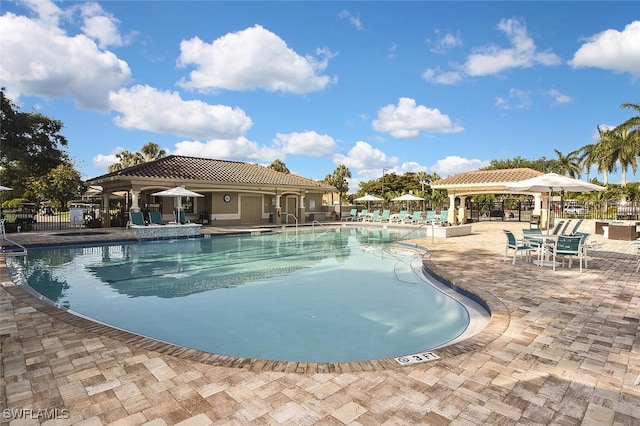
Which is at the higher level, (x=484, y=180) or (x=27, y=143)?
(x=27, y=143)

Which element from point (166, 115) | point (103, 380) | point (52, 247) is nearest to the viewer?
point (103, 380)

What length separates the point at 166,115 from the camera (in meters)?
23.3

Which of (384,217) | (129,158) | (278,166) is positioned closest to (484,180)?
(384,217)

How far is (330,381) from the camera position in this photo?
10.4ft

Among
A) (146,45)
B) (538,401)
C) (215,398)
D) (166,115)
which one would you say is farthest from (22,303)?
(166,115)

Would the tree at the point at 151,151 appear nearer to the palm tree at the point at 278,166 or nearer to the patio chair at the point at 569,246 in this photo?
the palm tree at the point at 278,166

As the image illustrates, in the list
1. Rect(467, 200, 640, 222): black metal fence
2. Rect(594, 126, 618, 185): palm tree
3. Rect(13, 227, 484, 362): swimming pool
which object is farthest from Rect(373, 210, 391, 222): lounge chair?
Rect(594, 126, 618, 185): palm tree

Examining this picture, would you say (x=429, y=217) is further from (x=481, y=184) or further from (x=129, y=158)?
(x=129, y=158)

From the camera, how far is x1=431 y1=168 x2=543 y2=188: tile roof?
77.2ft

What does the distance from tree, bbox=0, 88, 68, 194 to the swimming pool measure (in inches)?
498

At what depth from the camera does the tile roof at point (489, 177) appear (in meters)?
23.5

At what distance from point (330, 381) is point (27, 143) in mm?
26875

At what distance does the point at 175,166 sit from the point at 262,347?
19099mm

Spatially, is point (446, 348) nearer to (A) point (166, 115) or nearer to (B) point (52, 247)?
(B) point (52, 247)
